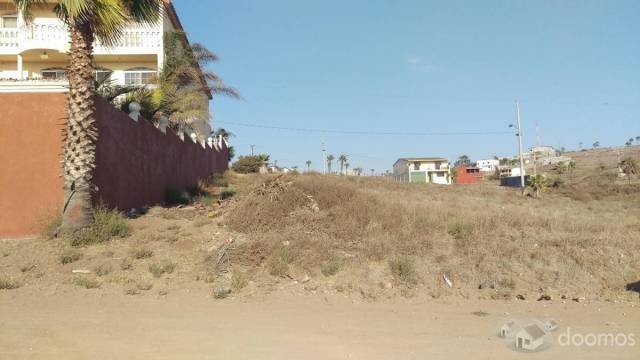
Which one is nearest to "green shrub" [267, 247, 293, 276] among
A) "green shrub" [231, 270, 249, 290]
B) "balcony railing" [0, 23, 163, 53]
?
"green shrub" [231, 270, 249, 290]

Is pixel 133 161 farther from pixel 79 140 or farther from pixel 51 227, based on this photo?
pixel 51 227

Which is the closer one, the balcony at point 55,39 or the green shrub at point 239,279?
the green shrub at point 239,279

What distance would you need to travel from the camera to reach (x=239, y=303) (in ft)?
26.3

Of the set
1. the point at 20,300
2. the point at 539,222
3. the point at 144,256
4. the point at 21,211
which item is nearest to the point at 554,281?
the point at 539,222

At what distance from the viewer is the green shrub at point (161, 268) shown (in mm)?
9008

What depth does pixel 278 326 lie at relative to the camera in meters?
6.85

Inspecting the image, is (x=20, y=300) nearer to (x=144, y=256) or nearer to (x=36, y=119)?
(x=144, y=256)

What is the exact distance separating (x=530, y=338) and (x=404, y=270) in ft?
10.9

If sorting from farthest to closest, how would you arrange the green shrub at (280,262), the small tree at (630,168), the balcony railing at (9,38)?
1. the small tree at (630,168)
2. the balcony railing at (9,38)
3. the green shrub at (280,262)

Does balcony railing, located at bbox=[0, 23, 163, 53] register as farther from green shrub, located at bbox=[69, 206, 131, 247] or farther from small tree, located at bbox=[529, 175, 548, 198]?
small tree, located at bbox=[529, 175, 548, 198]

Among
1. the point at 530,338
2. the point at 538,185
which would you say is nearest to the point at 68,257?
the point at 530,338

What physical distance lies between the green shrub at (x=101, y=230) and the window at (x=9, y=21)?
1920cm

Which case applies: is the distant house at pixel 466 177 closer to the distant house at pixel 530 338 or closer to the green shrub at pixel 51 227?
the green shrub at pixel 51 227

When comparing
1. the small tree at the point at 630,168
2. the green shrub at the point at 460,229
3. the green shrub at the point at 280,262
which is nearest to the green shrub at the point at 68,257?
the green shrub at the point at 280,262
